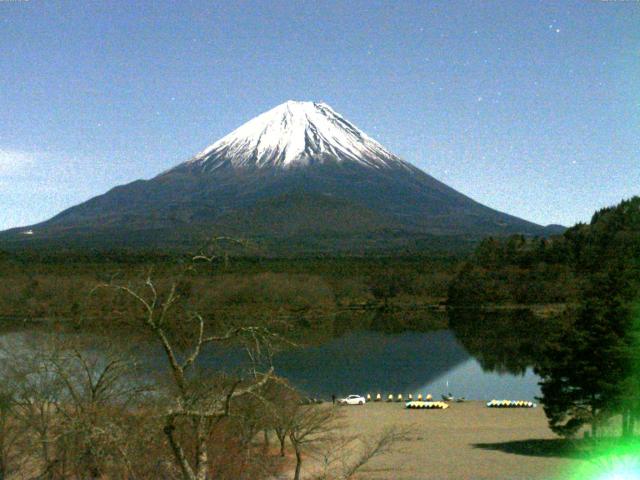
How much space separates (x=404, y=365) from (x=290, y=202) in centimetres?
10176

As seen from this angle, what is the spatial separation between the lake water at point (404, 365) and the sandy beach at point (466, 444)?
2.66 metres

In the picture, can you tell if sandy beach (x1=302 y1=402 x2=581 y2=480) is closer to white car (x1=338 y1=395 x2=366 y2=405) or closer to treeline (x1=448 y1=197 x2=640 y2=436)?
white car (x1=338 y1=395 x2=366 y2=405)

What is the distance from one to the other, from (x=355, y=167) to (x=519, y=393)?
13346 centimetres

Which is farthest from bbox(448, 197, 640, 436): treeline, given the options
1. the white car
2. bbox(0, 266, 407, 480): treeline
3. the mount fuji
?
the mount fuji

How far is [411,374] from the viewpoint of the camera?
34.3 meters

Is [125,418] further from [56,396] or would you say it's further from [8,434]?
[8,434]

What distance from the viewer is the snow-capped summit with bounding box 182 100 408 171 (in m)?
164

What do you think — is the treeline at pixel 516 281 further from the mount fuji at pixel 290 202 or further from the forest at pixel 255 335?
the mount fuji at pixel 290 202

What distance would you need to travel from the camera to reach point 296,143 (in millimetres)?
165000

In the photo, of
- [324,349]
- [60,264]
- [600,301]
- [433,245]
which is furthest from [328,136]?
[600,301]

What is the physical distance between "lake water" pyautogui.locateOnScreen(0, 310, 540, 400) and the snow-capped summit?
386 ft

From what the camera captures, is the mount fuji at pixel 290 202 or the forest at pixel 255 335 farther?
the mount fuji at pixel 290 202

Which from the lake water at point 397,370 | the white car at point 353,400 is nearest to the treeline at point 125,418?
the white car at point 353,400

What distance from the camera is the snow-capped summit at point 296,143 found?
16375cm
